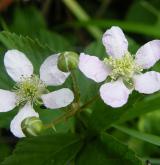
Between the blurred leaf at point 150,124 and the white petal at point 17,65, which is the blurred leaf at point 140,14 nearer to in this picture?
the blurred leaf at point 150,124

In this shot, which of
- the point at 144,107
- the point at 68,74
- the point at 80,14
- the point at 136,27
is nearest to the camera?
the point at 68,74

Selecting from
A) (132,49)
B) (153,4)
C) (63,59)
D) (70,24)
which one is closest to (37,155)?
(63,59)

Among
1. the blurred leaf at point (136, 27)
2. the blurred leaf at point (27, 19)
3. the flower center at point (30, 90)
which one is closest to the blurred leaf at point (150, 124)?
the blurred leaf at point (136, 27)

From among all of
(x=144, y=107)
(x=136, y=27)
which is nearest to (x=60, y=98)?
(x=144, y=107)

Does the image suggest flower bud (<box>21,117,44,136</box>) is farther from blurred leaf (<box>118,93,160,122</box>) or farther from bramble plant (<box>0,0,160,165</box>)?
blurred leaf (<box>118,93,160,122</box>)

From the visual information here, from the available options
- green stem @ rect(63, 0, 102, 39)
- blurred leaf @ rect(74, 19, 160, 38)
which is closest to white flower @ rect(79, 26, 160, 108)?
blurred leaf @ rect(74, 19, 160, 38)

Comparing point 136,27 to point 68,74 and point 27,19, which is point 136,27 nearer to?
point 27,19
